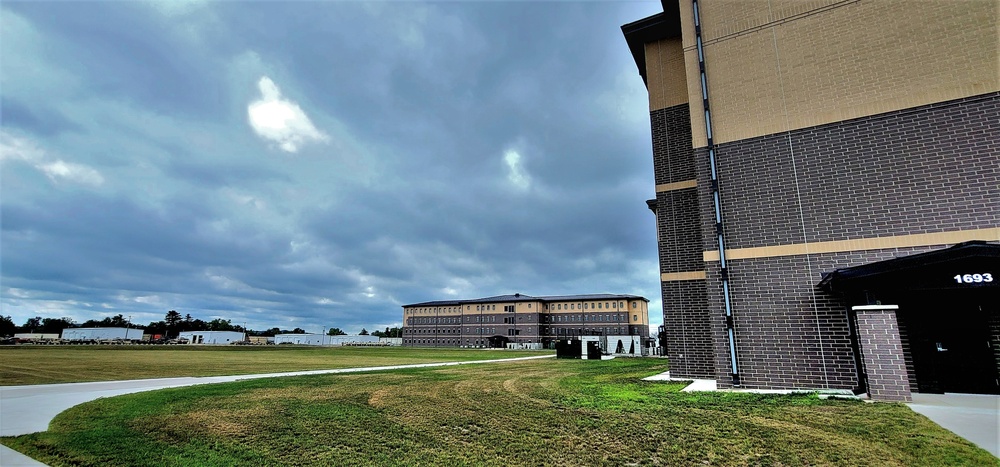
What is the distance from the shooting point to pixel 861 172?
10711 millimetres

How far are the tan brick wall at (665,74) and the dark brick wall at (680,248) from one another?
48 cm

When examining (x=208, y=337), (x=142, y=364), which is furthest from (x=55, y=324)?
(x=142, y=364)

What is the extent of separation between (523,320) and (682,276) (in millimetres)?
76965

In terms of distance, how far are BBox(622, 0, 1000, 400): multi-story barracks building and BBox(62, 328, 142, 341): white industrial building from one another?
12938 centimetres

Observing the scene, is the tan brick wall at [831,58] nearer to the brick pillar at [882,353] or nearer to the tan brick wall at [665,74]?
the tan brick wall at [665,74]

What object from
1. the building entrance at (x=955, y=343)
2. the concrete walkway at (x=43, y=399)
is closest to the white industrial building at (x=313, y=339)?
the concrete walkway at (x=43, y=399)

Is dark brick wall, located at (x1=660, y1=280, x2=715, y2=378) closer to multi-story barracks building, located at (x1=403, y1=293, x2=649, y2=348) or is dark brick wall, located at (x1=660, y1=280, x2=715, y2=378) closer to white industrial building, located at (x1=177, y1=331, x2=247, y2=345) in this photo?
multi-story barracks building, located at (x1=403, y1=293, x2=649, y2=348)

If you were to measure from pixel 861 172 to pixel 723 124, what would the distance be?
360 cm

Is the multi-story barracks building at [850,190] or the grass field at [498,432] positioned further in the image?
the multi-story barracks building at [850,190]

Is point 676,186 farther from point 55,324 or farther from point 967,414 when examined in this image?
point 55,324

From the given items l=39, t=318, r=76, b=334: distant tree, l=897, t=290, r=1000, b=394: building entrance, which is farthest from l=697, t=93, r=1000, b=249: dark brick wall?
l=39, t=318, r=76, b=334: distant tree

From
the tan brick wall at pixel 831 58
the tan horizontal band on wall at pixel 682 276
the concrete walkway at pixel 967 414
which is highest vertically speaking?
the tan brick wall at pixel 831 58

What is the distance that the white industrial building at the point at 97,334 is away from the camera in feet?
318

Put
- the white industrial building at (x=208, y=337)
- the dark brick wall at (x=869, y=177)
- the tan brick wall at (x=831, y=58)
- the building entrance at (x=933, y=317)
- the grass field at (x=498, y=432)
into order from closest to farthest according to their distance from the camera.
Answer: the grass field at (x=498, y=432)
the building entrance at (x=933, y=317)
the dark brick wall at (x=869, y=177)
the tan brick wall at (x=831, y=58)
the white industrial building at (x=208, y=337)
